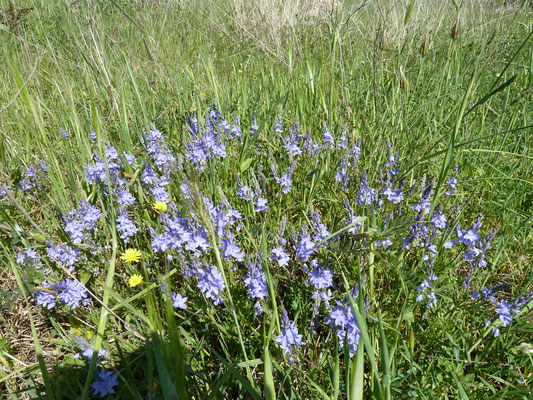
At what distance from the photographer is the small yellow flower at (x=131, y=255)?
1640 mm

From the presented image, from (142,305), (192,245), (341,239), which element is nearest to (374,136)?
(341,239)

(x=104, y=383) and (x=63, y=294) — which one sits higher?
(x=63, y=294)

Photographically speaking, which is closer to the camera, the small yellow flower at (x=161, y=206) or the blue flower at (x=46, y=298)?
the blue flower at (x=46, y=298)

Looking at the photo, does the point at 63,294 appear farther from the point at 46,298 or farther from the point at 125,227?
the point at 125,227

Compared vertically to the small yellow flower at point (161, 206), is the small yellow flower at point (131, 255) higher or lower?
lower

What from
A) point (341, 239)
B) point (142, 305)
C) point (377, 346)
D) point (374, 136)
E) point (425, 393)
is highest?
point (374, 136)

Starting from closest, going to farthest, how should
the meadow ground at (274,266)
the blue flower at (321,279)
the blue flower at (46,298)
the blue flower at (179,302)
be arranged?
the meadow ground at (274,266) → the blue flower at (321,279) → the blue flower at (179,302) → the blue flower at (46,298)

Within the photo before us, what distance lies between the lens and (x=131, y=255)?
5.42ft

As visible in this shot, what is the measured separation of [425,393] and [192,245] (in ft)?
3.06

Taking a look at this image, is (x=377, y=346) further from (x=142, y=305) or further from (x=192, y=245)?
(x=142, y=305)

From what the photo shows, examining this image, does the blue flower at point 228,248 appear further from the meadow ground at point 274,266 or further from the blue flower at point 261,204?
the blue flower at point 261,204

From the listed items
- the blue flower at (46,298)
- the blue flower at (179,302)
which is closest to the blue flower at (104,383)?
the blue flower at (179,302)

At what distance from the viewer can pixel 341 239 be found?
174 cm

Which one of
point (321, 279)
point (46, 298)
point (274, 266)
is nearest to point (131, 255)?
point (46, 298)
